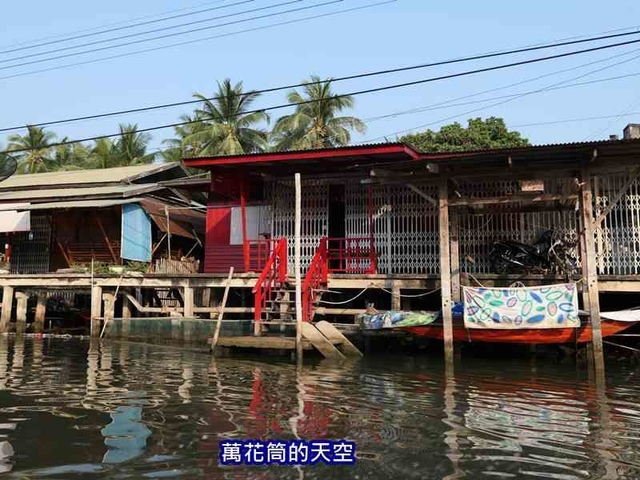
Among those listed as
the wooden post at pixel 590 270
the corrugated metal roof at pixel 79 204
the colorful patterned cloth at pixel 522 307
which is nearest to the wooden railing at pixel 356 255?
the colorful patterned cloth at pixel 522 307

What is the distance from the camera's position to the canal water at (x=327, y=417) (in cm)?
502

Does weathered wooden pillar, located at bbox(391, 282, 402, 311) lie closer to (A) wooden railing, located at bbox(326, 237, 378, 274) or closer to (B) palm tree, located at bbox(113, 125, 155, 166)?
(A) wooden railing, located at bbox(326, 237, 378, 274)

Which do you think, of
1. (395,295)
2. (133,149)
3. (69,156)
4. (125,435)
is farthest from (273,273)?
(69,156)

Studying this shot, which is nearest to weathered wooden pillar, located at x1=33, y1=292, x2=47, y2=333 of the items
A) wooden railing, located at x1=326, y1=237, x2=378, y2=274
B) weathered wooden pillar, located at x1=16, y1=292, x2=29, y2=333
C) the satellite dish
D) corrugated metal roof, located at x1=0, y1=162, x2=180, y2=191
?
weathered wooden pillar, located at x1=16, y1=292, x2=29, y2=333

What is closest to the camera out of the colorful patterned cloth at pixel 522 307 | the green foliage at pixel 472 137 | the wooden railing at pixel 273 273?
the colorful patterned cloth at pixel 522 307

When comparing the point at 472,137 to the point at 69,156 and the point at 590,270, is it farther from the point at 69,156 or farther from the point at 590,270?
the point at 69,156

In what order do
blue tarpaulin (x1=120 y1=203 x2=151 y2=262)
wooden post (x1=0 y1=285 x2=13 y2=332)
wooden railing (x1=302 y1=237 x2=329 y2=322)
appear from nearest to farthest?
wooden railing (x1=302 y1=237 x2=329 y2=322), wooden post (x1=0 y1=285 x2=13 y2=332), blue tarpaulin (x1=120 y1=203 x2=151 y2=262)

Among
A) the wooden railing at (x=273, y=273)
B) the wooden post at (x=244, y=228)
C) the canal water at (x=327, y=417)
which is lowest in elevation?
the canal water at (x=327, y=417)

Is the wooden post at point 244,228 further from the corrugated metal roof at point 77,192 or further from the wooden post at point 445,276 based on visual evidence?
the wooden post at point 445,276

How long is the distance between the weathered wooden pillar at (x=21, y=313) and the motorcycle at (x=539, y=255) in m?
14.5

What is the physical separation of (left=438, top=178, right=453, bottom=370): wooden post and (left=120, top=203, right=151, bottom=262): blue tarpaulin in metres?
10.8

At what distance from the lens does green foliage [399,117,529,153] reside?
27844 millimetres

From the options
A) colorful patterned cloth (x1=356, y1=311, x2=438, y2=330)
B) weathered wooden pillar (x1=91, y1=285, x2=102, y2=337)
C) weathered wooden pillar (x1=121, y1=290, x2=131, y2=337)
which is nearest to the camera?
colorful patterned cloth (x1=356, y1=311, x2=438, y2=330)

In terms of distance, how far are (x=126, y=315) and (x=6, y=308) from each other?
4266 millimetres
